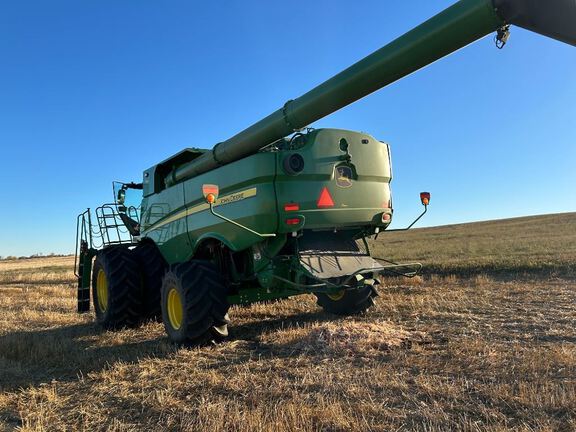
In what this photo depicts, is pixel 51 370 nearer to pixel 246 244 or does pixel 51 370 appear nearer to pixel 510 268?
pixel 246 244

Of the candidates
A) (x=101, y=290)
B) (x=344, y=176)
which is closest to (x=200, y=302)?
(x=344, y=176)

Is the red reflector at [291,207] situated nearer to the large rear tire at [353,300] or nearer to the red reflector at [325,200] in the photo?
the red reflector at [325,200]

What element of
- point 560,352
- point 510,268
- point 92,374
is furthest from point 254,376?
point 510,268

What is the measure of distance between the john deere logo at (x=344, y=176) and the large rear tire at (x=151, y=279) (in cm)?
336

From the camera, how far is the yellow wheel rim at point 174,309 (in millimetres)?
6336

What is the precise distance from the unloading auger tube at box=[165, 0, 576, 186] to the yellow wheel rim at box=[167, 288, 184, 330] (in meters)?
2.28

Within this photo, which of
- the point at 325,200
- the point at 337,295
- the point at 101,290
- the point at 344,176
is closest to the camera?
the point at 325,200

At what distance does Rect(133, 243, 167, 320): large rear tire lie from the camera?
Answer: 7660 millimetres

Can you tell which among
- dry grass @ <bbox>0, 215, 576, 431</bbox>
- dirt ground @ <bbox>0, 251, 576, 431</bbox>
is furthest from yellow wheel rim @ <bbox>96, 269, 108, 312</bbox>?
dirt ground @ <bbox>0, 251, 576, 431</bbox>

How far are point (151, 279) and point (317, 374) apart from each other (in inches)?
167

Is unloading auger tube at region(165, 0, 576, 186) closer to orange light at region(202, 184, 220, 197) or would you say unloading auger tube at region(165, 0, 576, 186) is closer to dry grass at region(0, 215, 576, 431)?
orange light at region(202, 184, 220, 197)

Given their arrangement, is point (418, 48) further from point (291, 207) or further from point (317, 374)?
point (317, 374)

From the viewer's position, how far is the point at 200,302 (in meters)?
5.80

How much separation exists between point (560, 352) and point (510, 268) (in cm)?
926
